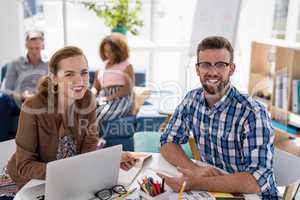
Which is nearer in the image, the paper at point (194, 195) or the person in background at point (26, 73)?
the paper at point (194, 195)

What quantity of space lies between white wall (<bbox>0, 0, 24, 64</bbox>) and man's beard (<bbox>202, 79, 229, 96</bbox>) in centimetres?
357

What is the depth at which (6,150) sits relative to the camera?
1.98m

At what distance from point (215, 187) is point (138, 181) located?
1.04ft

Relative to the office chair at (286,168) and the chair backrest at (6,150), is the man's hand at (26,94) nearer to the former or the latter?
the chair backrest at (6,150)

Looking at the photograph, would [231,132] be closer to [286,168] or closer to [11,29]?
[286,168]

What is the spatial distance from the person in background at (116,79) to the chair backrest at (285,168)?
198 centimetres

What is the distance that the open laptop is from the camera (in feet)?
4.02

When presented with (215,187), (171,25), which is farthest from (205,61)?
(171,25)

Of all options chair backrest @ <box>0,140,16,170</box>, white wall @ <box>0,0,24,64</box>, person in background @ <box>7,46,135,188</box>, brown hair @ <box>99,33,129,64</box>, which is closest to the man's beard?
person in background @ <box>7,46,135,188</box>

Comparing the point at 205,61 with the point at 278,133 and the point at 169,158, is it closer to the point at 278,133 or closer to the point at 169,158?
the point at 169,158

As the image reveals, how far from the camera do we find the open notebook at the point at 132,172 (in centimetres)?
154

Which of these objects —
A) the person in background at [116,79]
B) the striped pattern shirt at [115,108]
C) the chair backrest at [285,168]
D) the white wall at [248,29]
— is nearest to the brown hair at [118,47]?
the person in background at [116,79]

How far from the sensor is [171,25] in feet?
17.9

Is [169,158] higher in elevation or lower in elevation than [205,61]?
lower
